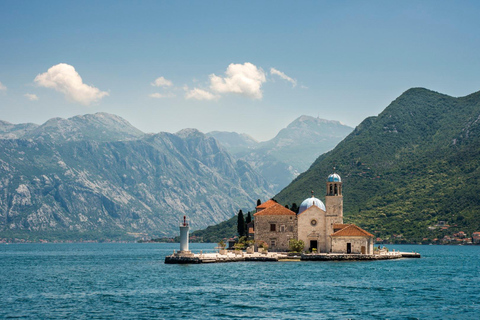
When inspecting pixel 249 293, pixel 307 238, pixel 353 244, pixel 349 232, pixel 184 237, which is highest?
pixel 349 232

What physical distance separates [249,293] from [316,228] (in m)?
43.5

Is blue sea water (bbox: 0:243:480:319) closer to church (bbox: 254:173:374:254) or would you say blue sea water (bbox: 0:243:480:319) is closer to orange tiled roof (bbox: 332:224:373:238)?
orange tiled roof (bbox: 332:224:373:238)

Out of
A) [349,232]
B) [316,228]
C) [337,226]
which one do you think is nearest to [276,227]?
[316,228]

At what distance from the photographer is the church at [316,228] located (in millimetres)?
95375

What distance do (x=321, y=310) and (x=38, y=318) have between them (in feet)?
70.5

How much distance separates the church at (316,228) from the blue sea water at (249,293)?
32.8 ft

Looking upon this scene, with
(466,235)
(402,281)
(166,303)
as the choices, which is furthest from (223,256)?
(466,235)

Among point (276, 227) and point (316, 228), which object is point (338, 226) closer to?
point (316, 228)

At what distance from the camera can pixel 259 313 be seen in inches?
1817

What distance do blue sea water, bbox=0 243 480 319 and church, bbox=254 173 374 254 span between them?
10002 mm

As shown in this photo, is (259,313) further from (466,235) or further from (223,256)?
(466,235)

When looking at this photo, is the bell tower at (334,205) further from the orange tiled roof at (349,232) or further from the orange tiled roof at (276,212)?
the orange tiled roof at (276,212)

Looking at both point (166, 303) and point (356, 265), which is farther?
point (356, 265)

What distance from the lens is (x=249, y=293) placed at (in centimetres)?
5725
